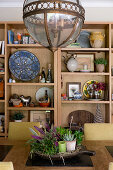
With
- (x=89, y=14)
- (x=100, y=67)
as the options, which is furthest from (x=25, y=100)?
(x=89, y=14)

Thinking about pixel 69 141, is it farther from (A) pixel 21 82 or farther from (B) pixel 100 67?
(A) pixel 21 82

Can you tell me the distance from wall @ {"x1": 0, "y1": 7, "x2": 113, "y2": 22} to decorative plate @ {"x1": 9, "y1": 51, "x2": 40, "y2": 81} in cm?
59

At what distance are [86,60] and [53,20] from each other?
2.36m

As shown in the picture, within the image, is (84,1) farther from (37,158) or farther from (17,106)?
(37,158)

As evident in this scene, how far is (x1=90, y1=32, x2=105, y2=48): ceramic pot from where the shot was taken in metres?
3.42

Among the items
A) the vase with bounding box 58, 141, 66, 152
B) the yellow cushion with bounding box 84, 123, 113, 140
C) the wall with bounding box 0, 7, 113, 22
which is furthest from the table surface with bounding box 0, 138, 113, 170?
the wall with bounding box 0, 7, 113, 22

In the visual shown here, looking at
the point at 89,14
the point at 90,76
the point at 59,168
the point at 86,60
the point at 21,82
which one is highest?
the point at 89,14

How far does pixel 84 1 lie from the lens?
351 cm

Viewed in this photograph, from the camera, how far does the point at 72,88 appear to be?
374 centimetres

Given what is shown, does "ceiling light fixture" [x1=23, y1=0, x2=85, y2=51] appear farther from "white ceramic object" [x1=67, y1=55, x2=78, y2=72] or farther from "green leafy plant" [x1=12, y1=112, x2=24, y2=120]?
"green leafy plant" [x1=12, y1=112, x2=24, y2=120]

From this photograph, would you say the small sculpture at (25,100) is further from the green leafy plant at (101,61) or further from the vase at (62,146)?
the vase at (62,146)

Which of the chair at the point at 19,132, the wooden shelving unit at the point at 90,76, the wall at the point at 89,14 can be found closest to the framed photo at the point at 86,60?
the wooden shelving unit at the point at 90,76

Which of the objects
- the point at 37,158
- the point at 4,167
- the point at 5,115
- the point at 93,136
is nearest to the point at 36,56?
the point at 5,115

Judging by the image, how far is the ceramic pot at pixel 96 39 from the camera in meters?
3.42
